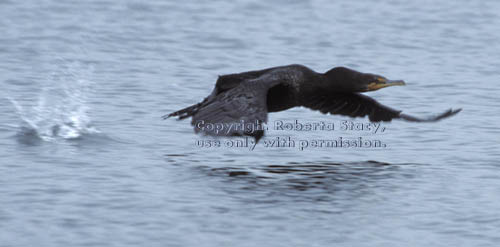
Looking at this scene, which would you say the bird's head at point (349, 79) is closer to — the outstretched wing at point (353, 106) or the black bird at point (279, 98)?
the black bird at point (279, 98)

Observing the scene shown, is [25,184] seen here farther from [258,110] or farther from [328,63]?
[328,63]

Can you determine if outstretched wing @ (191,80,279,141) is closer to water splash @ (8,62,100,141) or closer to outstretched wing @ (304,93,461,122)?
outstretched wing @ (304,93,461,122)

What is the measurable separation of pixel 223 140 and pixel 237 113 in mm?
2324

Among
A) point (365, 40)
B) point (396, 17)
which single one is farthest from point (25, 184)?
point (396, 17)

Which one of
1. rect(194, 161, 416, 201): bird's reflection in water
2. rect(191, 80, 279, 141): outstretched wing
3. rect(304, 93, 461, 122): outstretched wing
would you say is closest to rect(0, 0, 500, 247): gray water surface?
rect(194, 161, 416, 201): bird's reflection in water

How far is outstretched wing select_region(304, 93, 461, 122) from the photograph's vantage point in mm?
9242

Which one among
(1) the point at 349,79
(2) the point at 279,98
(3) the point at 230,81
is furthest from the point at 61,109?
(1) the point at 349,79

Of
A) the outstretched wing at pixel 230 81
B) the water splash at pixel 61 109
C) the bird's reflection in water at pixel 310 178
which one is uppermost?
the outstretched wing at pixel 230 81

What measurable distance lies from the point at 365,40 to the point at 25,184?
9124mm

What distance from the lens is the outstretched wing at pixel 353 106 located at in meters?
9.24

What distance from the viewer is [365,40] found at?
15844 mm

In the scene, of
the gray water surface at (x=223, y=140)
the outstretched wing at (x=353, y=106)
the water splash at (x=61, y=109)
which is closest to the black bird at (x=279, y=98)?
the outstretched wing at (x=353, y=106)

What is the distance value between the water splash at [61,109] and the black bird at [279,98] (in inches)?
69.0

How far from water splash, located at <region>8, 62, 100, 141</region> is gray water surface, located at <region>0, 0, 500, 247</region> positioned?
0.04 m
